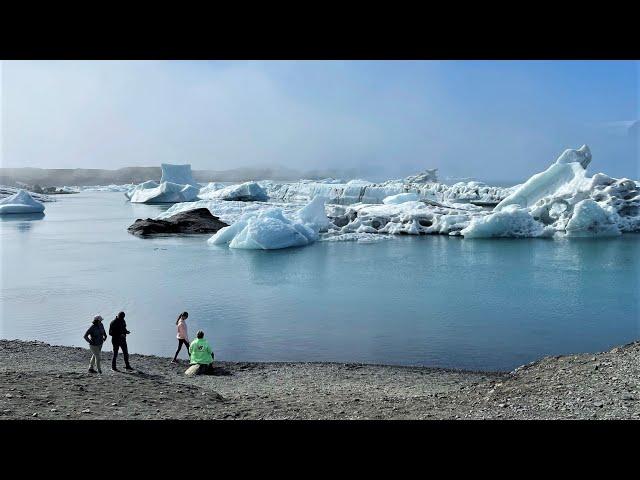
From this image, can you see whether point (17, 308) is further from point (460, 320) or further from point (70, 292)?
point (460, 320)

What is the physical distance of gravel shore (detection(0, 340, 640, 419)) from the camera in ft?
13.0

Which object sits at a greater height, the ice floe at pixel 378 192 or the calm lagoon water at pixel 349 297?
the ice floe at pixel 378 192

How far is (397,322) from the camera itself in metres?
9.05

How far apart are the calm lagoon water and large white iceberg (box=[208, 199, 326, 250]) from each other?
0.49m

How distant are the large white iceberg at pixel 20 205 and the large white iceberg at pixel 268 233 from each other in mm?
18690

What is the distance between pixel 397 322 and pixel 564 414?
208 inches

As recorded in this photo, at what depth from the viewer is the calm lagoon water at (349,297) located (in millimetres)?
7789

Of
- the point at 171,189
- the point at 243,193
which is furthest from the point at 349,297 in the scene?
the point at 171,189

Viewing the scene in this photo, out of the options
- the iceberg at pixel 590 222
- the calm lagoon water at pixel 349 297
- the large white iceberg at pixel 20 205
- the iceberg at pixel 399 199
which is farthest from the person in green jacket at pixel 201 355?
the large white iceberg at pixel 20 205

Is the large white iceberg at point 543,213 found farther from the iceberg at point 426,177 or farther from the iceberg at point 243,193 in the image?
the iceberg at point 426,177

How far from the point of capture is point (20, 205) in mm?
32844

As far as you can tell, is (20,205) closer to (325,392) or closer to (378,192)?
(378,192)
